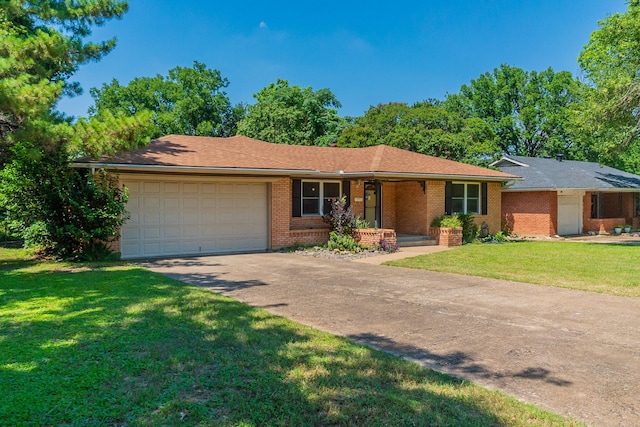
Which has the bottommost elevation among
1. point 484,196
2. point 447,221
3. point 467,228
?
point 467,228

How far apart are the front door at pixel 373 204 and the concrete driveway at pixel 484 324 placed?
7.35 metres

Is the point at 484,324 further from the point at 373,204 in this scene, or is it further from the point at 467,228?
the point at 467,228

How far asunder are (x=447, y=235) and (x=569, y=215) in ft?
35.9

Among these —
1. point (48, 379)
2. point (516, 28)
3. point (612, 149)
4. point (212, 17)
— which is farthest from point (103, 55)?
point (516, 28)

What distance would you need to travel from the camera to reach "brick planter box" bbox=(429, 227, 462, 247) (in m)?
17.4

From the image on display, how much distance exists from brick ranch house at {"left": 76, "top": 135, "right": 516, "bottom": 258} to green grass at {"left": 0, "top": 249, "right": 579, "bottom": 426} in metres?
7.05

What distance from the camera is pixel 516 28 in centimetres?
2570

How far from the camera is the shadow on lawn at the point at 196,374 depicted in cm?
341

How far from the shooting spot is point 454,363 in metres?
4.74

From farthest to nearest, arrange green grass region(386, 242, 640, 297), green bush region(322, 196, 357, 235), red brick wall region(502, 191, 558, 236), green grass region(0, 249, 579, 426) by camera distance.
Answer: red brick wall region(502, 191, 558, 236) < green bush region(322, 196, 357, 235) < green grass region(386, 242, 640, 297) < green grass region(0, 249, 579, 426)

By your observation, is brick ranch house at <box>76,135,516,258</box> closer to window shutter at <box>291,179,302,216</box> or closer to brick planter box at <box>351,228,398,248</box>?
window shutter at <box>291,179,302,216</box>

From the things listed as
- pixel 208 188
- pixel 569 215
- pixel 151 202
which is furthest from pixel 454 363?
pixel 569 215

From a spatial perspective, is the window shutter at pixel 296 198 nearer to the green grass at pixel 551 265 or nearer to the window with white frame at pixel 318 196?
the window with white frame at pixel 318 196

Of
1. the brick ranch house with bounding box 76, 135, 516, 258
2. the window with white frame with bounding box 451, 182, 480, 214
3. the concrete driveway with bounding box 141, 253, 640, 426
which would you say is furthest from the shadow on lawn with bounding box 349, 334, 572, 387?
the window with white frame with bounding box 451, 182, 480, 214
